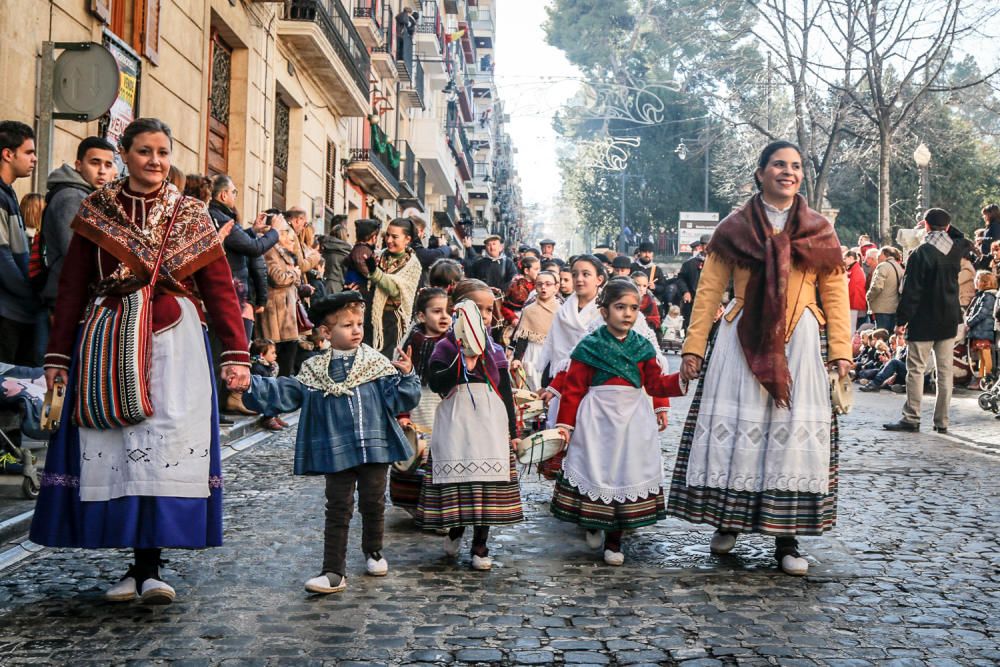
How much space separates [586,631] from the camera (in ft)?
15.4

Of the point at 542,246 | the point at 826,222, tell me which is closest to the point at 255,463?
the point at 826,222

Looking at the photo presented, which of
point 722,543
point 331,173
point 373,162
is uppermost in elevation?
point 373,162

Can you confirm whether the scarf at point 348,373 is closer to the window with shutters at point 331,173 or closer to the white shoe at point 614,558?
the white shoe at point 614,558

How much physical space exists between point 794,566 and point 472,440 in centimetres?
158

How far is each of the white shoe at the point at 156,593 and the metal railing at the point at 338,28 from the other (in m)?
15.7

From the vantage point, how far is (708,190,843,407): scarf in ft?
19.7


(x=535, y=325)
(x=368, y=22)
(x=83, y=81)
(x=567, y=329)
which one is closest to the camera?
(x=83, y=81)

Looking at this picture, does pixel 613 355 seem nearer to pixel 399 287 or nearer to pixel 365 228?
pixel 399 287

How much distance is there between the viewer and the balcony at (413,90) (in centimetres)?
4004

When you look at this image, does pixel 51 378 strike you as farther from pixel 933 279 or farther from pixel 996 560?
pixel 933 279

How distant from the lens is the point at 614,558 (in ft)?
19.5

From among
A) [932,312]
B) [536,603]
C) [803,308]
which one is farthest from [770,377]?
[932,312]

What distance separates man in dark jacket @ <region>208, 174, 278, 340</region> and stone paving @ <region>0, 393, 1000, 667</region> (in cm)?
357

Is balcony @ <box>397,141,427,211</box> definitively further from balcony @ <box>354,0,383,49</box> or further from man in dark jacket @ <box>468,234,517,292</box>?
man in dark jacket @ <box>468,234,517,292</box>
